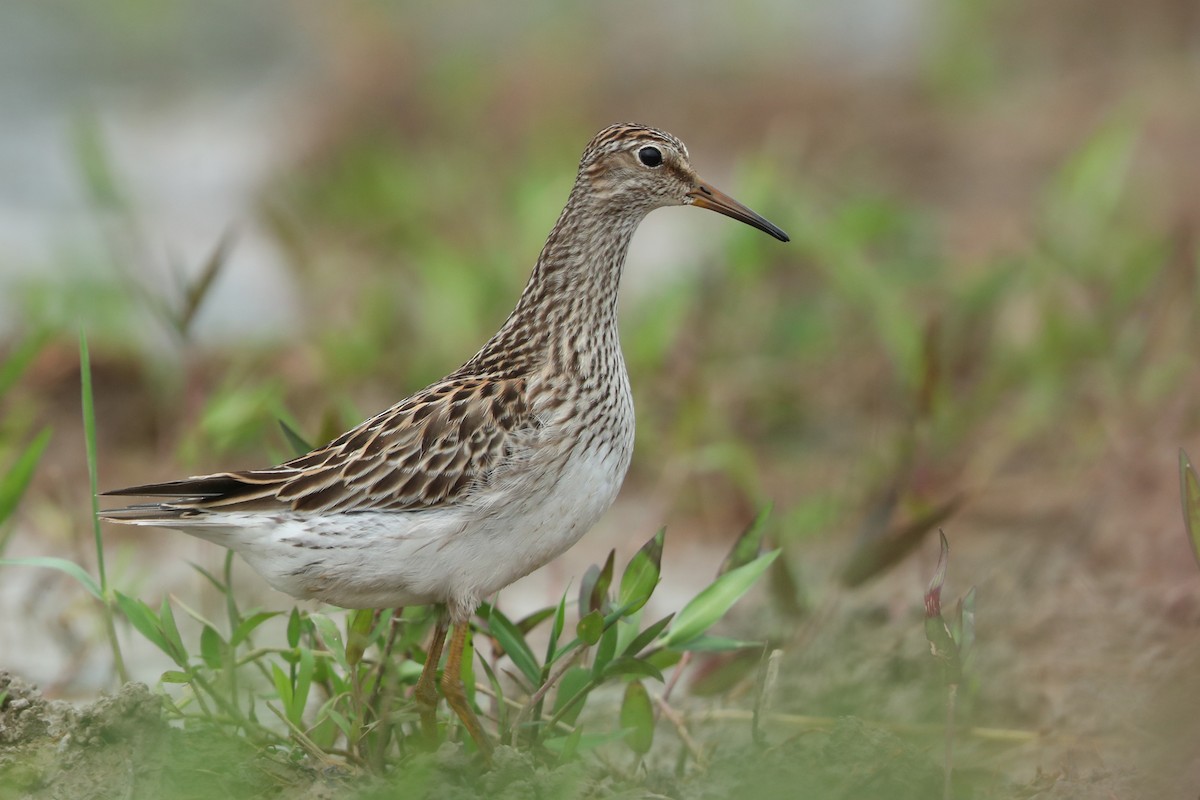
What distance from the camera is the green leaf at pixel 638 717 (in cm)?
392

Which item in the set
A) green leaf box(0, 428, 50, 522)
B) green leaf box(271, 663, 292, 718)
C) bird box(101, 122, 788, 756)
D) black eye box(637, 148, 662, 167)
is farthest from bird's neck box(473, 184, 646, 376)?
green leaf box(0, 428, 50, 522)

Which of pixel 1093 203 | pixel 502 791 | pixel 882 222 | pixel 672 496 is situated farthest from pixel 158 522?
pixel 1093 203

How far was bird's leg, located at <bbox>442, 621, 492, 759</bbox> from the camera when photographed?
12.1 ft

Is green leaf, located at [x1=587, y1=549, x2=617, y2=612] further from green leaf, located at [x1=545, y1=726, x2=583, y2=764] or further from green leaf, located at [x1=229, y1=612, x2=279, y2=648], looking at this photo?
green leaf, located at [x1=229, y1=612, x2=279, y2=648]

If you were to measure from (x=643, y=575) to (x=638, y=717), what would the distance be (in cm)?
36

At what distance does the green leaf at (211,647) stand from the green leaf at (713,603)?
106 cm

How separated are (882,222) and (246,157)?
6004 mm

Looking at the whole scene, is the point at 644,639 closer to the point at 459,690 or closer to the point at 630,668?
the point at 630,668

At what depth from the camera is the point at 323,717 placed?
374cm

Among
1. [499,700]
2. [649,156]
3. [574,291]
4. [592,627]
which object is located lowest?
[499,700]

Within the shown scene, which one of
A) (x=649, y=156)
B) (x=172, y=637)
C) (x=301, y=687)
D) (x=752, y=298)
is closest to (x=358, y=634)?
(x=301, y=687)

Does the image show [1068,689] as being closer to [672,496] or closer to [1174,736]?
[1174,736]

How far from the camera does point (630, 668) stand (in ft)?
12.3

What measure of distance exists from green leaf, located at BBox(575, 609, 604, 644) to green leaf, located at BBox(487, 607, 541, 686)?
26 cm
